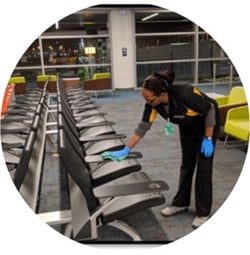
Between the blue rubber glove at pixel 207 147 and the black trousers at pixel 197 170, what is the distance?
4 centimetres

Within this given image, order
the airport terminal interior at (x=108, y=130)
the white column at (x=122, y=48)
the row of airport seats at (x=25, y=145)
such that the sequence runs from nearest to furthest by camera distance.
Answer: the row of airport seats at (x=25, y=145) < the airport terminal interior at (x=108, y=130) < the white column at (x=122, y=48)

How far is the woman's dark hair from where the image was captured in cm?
195

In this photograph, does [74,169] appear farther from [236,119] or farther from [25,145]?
[236,119]

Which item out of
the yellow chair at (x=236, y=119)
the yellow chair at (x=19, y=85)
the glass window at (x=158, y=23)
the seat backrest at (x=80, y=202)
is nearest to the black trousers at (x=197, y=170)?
the seat backrest at (x=80, y=202)

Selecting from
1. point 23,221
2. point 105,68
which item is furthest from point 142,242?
point 105,68

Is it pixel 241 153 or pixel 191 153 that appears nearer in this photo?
pixel 191 153

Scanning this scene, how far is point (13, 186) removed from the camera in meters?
1.64

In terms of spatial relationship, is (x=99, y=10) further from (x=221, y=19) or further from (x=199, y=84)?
(x=221, y=19)

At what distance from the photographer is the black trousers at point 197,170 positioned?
2.14 meters

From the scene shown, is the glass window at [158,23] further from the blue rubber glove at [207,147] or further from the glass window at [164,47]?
the blue rubber glove at [207,147]

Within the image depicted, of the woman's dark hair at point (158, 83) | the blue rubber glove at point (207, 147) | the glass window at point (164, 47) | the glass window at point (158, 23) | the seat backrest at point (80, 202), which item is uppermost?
the glass window at point (158, 23)

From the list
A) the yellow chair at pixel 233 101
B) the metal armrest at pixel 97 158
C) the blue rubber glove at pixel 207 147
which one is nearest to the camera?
the blue rubber glove at pixel 207 147

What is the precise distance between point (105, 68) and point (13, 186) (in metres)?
7.56

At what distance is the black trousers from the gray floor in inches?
6.0
